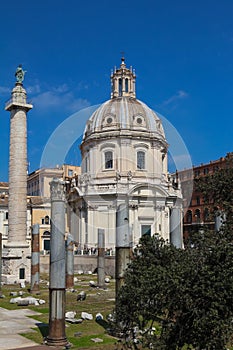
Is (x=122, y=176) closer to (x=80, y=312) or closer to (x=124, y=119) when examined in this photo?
(x=124, y=119)

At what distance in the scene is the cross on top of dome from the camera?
63.9 metres

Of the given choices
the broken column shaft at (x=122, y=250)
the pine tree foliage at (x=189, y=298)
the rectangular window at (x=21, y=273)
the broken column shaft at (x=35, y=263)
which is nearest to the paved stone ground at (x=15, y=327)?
the broken column shaft at (x=122, y=250)

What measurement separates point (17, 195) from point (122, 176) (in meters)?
21.2

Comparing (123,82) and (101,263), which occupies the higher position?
(123,82)

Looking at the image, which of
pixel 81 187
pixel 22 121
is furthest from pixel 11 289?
pixel 81 187

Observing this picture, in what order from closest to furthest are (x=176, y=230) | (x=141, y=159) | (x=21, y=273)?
1. (x=176, y=230)
2. (x=21, y=273)
3. (x=141, y=159)

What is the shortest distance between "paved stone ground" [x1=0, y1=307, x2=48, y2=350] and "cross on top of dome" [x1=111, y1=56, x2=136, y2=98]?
47255 mm

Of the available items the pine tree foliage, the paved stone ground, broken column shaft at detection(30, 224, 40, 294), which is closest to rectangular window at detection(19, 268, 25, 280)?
broken column shaft at detection(30, 224, 40, 294)

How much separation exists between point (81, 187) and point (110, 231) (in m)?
6.66

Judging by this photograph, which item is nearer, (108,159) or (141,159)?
(108,159)

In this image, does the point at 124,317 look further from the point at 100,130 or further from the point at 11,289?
the point at 100,130

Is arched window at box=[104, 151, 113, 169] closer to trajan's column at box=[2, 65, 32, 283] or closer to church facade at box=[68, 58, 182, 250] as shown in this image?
church facade at box=[68, 58, 182, 250]

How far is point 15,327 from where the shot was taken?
16031mm

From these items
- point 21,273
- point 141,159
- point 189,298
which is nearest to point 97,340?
point 189,298
